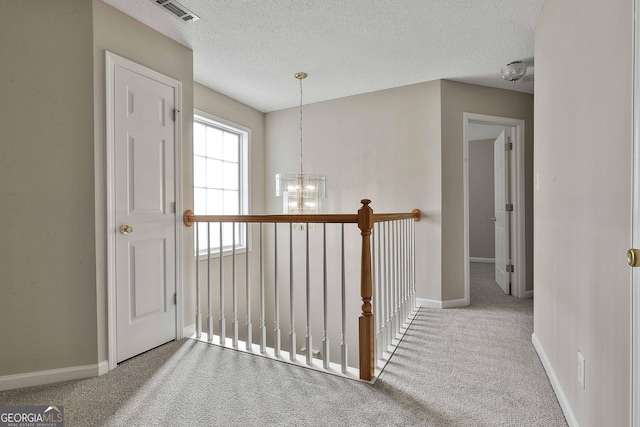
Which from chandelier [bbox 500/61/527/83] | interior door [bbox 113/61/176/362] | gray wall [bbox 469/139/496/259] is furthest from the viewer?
gray wall [bbox 469/139/496/259]

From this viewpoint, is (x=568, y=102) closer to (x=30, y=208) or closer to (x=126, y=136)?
(x=126, y=136)

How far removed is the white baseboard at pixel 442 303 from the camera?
11.0ft

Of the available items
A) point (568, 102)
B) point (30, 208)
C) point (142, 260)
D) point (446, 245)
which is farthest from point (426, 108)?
point (30, 208)

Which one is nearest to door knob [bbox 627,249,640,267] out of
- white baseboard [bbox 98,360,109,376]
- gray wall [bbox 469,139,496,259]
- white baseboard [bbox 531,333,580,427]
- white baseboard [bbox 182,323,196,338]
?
white baseboard [bbox 531,333,580,427]

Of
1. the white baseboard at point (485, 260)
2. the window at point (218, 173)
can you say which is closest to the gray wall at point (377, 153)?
the window at point (218, 173)

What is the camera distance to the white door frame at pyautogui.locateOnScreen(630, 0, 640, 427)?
0.92 meters

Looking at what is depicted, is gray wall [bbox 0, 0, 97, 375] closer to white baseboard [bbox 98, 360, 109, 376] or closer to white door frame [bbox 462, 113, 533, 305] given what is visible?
white baseboard [bbox 98, 360, 109, 376]

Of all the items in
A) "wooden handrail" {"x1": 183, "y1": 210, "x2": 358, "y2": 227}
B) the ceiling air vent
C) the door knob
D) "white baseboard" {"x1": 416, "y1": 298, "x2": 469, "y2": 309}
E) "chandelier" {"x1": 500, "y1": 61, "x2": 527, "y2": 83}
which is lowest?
"white baseboard" {"x1": 416, "y1": 298, "x2": 469, "y2": 309}

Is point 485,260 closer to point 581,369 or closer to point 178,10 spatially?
point 581,369

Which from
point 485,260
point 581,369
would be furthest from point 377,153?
point 485,260

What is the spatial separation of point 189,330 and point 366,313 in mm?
1581

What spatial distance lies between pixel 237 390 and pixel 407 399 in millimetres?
898

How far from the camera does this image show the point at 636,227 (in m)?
0.95

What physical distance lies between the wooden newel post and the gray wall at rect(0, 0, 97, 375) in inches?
64.2
